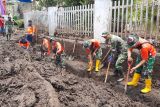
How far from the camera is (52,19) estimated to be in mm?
15289

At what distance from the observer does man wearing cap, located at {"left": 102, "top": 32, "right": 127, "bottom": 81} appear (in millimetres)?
8242

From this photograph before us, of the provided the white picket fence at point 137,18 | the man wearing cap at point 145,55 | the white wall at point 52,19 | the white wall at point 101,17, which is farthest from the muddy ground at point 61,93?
the white wall at point 52,19

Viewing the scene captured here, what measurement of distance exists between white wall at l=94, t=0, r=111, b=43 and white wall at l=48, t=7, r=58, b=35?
4715 millimetres

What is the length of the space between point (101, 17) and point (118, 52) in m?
2.09

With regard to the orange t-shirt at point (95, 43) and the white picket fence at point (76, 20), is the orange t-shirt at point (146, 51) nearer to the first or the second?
the orange t-shirt at point (95, 43)

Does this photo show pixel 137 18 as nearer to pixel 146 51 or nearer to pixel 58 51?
pixel 146 51

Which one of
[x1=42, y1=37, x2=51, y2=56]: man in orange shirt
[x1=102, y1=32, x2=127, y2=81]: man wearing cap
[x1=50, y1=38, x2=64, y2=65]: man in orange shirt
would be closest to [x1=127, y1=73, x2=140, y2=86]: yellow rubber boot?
[x1=102, y1=32, x2=127, y2=81]: man wearing cap

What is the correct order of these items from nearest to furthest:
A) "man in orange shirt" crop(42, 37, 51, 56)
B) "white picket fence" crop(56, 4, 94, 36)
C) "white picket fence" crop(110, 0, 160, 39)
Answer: "white picket fence" crop(110, 0, 160, 39) < "man in orange shirt" crop(42, 37, 51, 56) < "white picket fence" crop(56, 4, 94, 36)

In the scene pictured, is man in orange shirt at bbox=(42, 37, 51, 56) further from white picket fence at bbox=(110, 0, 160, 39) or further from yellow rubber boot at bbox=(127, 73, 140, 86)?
yellow rubber boot at bbox=(127, 73, 140, 86)

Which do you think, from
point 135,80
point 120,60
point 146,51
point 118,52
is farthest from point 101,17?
point 146,51

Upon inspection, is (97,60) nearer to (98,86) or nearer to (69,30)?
(98,86)

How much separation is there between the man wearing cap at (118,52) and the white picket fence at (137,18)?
0.78 meters

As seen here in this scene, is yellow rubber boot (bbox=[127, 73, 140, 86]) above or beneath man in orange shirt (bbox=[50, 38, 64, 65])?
beneath

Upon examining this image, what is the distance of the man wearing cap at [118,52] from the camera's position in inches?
324
